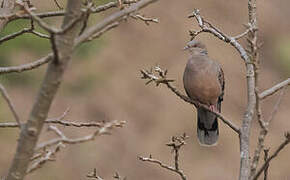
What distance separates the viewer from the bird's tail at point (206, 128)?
5863 mm

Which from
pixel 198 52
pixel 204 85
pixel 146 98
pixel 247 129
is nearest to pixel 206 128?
pixel 204 85

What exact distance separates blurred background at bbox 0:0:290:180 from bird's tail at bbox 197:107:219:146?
586cm

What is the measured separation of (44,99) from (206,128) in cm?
366

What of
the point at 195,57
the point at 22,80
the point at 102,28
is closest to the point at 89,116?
the point at 22,80

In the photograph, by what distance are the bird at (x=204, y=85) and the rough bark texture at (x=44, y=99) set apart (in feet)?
10.5

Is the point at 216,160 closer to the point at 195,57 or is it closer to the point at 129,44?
the point at 129,44

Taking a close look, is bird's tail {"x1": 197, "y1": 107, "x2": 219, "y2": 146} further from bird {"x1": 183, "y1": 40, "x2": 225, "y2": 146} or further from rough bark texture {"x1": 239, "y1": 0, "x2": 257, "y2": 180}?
rough bark texture {"x1": 239, "y1": 0, "x2": 257, "y2": 180}

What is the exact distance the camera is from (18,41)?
1042 cm

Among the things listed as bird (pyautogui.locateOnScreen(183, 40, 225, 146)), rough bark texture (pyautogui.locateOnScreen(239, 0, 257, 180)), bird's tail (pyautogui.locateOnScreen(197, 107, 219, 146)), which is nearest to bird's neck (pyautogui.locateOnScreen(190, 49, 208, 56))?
bird (pyautogui.locateOnScreen(183, 40, 225, 146))

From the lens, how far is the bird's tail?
5863mm

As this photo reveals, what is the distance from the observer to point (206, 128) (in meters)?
5.91

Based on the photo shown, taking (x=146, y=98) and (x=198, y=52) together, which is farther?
(x=146, y=98)

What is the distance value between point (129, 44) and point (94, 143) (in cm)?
280

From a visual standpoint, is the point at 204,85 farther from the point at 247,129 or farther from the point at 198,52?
the point at 247,129
